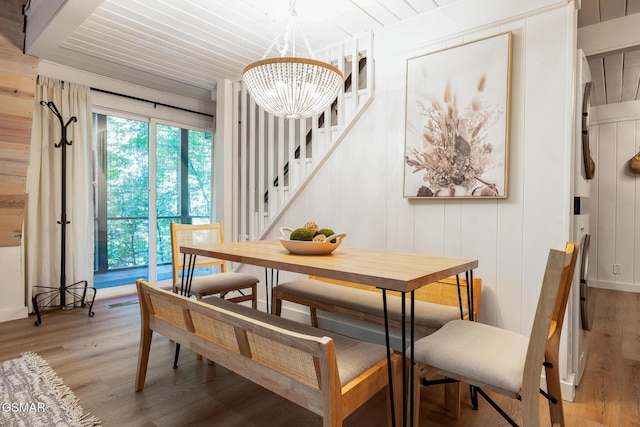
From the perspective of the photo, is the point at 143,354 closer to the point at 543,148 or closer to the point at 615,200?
the point at 543,148

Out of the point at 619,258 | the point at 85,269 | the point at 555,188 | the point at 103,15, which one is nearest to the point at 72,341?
the point at 85,269

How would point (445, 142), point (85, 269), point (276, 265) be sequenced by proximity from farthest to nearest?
point (85, 269)
point (445, 142)
point (276, 265)

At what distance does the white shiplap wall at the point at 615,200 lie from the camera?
4.57 metres

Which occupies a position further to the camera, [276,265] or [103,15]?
[103,15]

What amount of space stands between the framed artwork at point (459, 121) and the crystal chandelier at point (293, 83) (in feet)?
2.52

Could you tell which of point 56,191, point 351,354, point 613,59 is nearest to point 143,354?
point 351,354

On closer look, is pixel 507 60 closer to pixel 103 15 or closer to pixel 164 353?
pixel 103 15

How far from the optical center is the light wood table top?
132cm

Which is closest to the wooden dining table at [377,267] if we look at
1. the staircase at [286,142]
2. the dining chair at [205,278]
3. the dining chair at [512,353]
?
the dining chair at [512,353]

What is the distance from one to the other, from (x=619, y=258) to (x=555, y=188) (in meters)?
3.81

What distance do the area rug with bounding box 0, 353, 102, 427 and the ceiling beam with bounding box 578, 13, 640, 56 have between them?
3.55 metres

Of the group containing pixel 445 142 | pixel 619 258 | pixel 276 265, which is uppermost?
Answer: pixel 445 142

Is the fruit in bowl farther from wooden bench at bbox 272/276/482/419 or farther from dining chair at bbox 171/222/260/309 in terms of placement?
dining chair at bbox 171/222/260/309

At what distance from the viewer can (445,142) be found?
233cm
